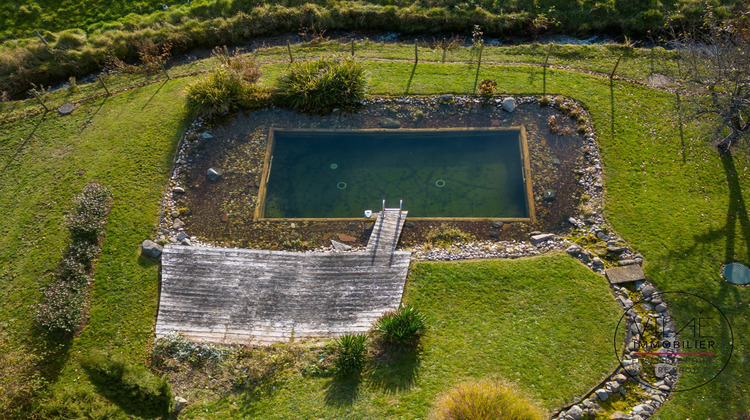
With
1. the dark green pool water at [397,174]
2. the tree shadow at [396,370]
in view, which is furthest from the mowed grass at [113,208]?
the tree shadow at [396,370]

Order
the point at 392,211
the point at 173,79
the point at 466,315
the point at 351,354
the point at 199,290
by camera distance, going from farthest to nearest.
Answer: the point at 173,79, the point at 392,211, the point at 199,290, the point at 466,315, the point at 351,354

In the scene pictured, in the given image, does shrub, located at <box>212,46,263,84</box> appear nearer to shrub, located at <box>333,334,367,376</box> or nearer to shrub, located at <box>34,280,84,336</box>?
shrub, located at <box>34,280,84,336</box>

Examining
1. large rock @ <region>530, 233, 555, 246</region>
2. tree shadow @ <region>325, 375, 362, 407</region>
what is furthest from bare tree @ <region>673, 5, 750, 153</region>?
tree shadow @ <region>325, 375, 362, 407</region>

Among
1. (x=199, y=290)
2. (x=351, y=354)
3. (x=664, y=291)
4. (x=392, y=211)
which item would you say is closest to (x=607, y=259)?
(x=664, y=291)

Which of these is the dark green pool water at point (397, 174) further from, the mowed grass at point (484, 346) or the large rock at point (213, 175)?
the mowed grass at point (484, 346)

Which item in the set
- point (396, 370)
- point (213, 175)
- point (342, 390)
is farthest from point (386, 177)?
point (342, 390)

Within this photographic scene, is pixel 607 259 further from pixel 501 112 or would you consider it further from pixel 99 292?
pixel 99 292
